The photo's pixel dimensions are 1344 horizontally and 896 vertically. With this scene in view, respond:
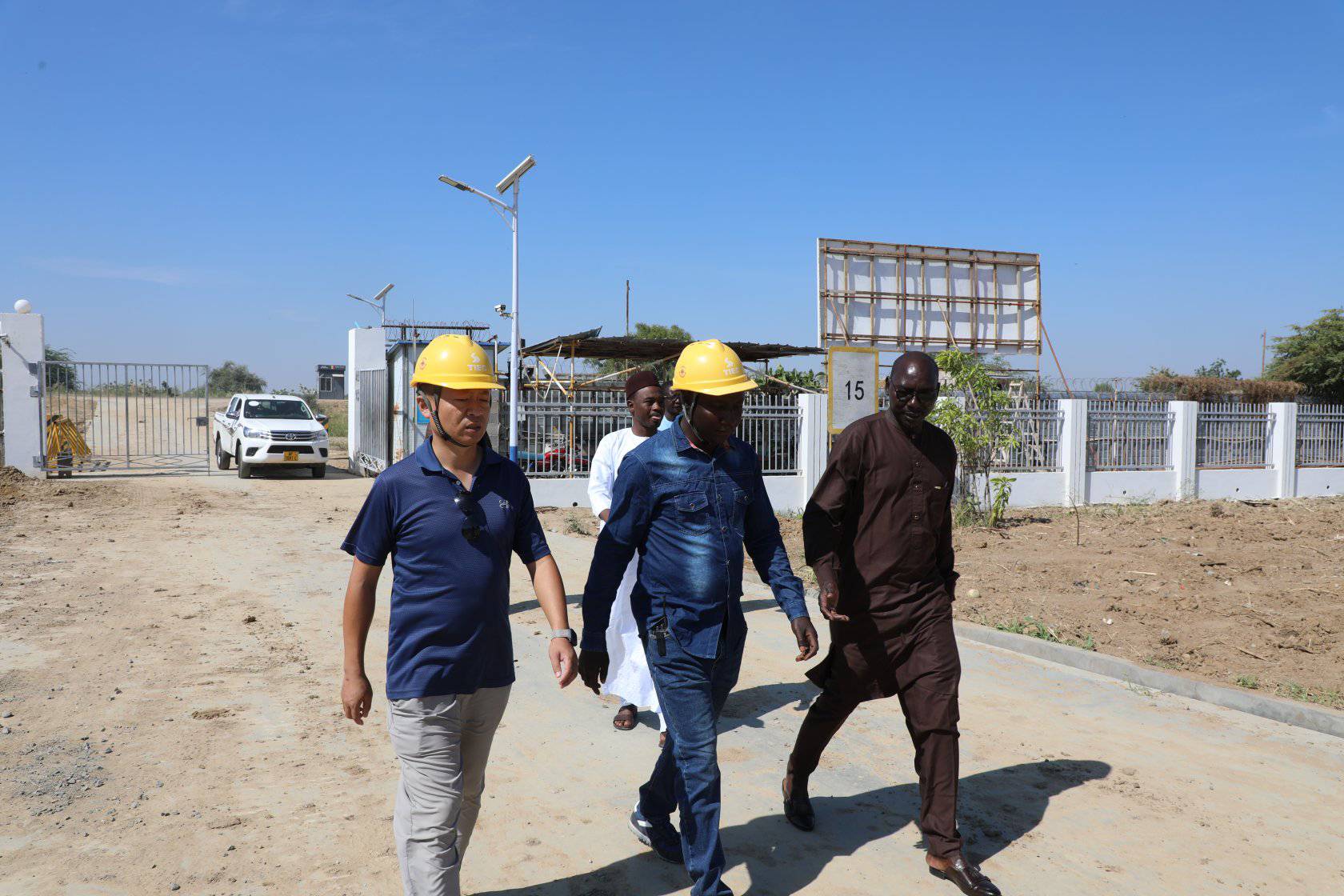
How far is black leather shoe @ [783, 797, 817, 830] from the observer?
405cm

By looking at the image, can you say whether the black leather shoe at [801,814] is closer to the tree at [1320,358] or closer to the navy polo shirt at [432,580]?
the navy polo shirt at [432,580]

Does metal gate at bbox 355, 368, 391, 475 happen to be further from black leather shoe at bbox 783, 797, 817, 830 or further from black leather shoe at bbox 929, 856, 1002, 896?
black leather shoe at bbox 929, 856, 1002, 896

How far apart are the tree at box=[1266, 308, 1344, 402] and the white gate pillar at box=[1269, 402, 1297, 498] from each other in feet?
45.5

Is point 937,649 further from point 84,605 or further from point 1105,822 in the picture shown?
point 84,605

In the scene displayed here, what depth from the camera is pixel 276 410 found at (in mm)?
20938

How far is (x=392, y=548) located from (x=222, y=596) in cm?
670

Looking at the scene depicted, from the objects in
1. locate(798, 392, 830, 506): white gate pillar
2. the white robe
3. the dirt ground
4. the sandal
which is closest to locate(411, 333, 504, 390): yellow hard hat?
the white robe

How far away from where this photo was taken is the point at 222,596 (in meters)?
8.77

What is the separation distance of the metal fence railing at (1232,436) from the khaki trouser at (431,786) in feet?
67.1

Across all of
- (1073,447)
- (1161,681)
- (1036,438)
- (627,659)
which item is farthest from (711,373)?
(1073,447)

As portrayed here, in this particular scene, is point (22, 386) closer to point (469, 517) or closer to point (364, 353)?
point (364, 353)

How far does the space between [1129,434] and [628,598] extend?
16.6 metres

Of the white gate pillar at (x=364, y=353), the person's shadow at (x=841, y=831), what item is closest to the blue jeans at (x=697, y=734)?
the person's shadow at (x=841, y=831)

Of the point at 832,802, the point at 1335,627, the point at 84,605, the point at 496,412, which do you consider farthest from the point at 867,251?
the point at 832,802
